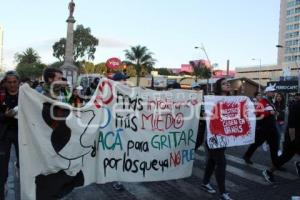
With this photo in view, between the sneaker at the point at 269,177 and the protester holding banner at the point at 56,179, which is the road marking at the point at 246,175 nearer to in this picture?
the sneaker at the point at 269,177

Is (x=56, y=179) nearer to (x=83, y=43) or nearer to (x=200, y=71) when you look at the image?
(x=83, y=43)

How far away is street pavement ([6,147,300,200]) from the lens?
6.55 metres

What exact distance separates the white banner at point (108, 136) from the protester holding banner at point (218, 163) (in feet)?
1.17

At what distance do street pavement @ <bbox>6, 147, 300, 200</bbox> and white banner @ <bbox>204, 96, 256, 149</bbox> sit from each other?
2.43 feet

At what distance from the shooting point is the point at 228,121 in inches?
273

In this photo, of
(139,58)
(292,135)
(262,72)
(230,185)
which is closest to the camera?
(230,185)

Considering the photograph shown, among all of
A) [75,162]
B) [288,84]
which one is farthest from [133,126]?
[288,84]

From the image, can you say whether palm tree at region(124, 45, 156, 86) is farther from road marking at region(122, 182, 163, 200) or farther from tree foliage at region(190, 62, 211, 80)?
road marking at region(122, 182, 163, 200)

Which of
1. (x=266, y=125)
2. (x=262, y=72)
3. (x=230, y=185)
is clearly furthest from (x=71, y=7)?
(x=262, y=72)

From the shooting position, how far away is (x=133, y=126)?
6332 millimetres

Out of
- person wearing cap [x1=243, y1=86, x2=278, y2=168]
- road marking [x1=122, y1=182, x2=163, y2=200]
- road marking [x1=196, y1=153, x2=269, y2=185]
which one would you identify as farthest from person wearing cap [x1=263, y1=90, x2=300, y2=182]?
road marking [x1=122, y1=182, x2=163, y2=200]

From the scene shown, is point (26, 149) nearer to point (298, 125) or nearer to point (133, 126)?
point (133, 126)

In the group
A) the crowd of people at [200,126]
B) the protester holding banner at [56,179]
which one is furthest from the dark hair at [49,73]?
the protester holding banner at [56,179]

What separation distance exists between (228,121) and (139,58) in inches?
3138
